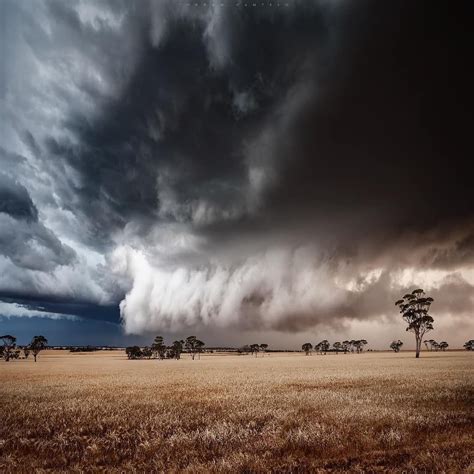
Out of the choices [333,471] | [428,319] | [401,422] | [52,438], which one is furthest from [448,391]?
[428,319]

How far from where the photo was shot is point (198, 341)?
186 meters

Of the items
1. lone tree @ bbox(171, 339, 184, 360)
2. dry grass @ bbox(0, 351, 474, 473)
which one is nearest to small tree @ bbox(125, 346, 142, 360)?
lone tree @ bbox(171, 339, 184, 360)

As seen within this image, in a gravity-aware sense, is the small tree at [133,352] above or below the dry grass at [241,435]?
below

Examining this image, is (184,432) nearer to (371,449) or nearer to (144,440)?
(144,440)

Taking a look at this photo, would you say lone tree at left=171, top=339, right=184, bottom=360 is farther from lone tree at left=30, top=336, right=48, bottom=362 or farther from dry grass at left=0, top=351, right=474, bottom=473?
dry grass at left=0, top=351, right=474, bottom=473

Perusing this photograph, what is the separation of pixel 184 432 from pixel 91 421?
4192 mm

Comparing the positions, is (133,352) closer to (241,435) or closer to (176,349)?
(176,349)

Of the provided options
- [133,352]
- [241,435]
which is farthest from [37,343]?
[241,435]

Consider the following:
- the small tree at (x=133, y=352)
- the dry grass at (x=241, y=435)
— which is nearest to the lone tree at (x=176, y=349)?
the small tree at (x=133, y=352)

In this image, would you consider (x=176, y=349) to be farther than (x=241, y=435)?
Yes

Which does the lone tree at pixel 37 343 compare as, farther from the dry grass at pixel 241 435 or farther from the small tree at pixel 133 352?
the dry grass at pixel 241 435

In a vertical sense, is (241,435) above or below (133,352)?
above

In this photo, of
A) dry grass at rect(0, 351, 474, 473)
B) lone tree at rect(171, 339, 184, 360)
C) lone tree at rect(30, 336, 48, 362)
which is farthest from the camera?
lone tree at rect(171, 339, 184, 360)

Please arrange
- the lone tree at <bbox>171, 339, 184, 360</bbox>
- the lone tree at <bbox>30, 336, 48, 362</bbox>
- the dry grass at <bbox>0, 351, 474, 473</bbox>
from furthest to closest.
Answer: the lone tree at <bbox>171, 339, 184, 360</bbox> < the lone tree at <bbox>30, 336, 48, 362</bbox> < the dry grass at <bbox>0, 351, 474, 473</bbox>
